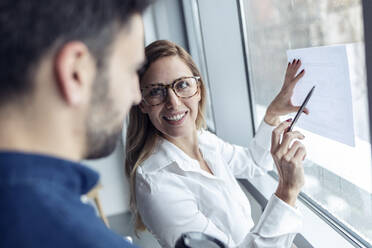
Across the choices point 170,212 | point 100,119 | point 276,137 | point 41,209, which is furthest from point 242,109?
point 41,209

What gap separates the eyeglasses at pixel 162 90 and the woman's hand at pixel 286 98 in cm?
29

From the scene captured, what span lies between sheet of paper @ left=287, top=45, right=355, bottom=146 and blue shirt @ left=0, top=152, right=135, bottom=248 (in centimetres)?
64

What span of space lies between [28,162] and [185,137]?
0.82m

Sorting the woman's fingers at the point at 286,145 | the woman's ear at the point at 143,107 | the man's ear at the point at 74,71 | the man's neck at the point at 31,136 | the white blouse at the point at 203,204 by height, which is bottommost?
the white blouse at the point at 203,204

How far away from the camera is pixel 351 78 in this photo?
2.69 feet

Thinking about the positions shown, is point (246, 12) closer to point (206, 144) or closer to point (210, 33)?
point (210, 33)

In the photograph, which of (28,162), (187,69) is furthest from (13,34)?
(187,69)

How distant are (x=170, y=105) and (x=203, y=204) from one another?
1.09 feet

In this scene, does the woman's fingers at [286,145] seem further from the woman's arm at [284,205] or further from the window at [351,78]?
the window at [351,78]

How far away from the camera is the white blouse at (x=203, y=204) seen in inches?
34.0

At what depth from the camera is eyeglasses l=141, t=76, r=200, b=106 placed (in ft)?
3.41

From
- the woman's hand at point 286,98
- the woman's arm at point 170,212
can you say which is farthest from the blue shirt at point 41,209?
the woman's hand at point 286,98

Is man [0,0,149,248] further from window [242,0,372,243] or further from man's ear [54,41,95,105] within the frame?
window [242,0,372,243]

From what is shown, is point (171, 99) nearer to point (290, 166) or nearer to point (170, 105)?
point (170, 105)
